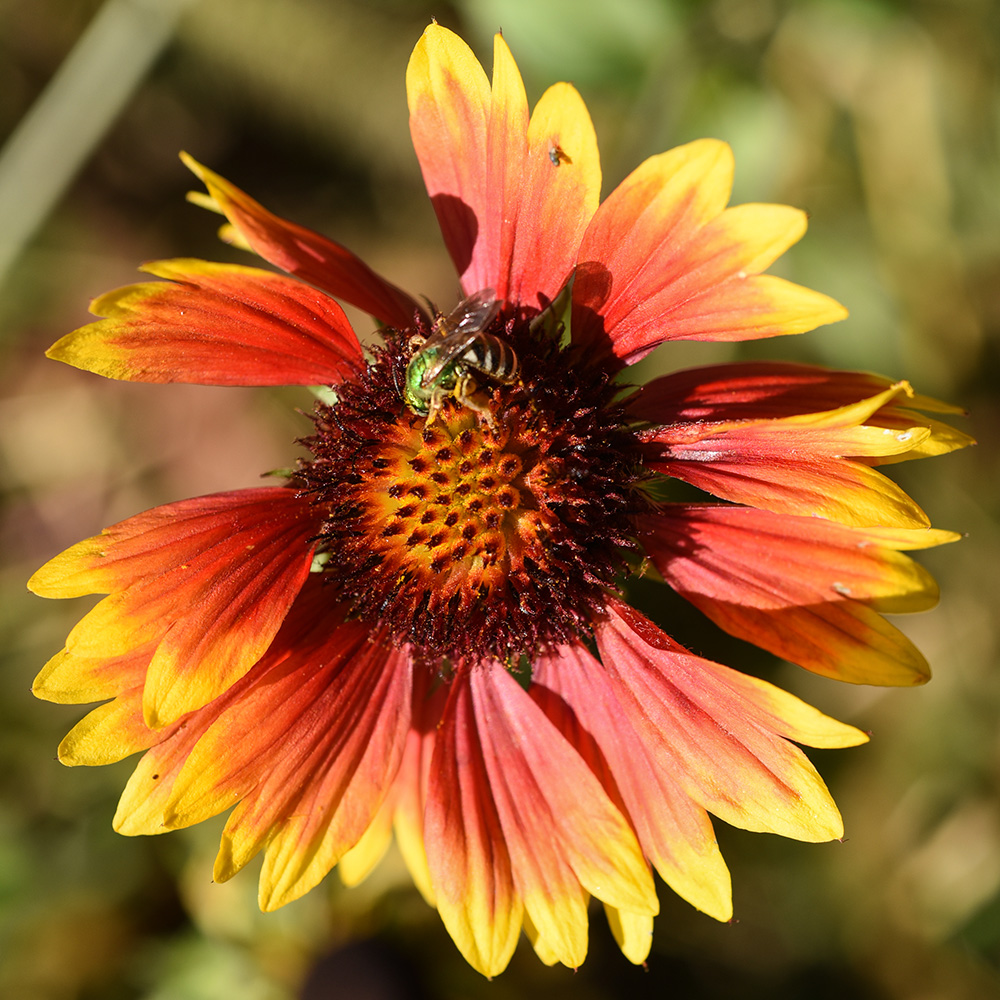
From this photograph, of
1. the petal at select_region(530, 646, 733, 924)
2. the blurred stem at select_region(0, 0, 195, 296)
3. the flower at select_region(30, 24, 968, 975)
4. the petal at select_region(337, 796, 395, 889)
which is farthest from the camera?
the blurred stem at select_region(0, 0, 195, 296)

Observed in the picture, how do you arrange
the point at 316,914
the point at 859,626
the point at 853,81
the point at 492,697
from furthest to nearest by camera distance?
the point at 853,81 < the point at 316,914 < the point at 492,697 < the point at 859,626

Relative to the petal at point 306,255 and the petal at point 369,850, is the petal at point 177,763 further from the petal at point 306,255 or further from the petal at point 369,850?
the petal at point 306,255

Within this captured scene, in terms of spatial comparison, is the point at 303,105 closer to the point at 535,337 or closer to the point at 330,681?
the point at 535,337

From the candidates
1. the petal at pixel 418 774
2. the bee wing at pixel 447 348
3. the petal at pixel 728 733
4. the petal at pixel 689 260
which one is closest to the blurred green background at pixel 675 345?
the petal at pixel 418 774

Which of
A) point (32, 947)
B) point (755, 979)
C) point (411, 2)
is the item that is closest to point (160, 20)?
point (411, 2)

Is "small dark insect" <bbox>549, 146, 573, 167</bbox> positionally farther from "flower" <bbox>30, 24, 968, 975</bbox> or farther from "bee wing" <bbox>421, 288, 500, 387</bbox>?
"bee wing" <bbox>421, 288, 500, 387</bbox>

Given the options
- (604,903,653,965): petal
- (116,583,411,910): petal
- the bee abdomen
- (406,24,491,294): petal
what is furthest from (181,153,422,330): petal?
(604,903,653,965): petal
